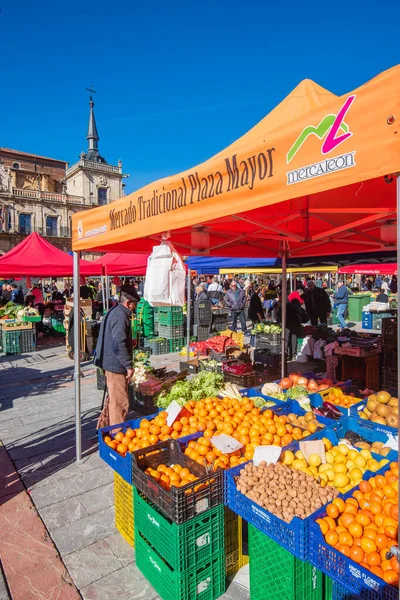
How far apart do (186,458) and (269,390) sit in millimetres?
1951

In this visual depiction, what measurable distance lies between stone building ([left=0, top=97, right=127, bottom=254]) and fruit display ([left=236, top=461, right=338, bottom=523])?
1864 inches

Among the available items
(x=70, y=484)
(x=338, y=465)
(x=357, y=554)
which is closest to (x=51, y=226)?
(x=70, y=484)

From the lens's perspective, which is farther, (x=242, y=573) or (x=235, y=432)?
(x=235, y=432)

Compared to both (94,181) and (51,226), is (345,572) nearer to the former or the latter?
(51,226)

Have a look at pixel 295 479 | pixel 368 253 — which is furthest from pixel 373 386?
pixel 295 479

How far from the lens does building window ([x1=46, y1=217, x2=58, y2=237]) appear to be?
168 feet

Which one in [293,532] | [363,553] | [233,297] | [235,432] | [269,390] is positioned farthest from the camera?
[233,297]

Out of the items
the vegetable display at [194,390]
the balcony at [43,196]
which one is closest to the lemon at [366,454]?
the vegetable display at [194,390]

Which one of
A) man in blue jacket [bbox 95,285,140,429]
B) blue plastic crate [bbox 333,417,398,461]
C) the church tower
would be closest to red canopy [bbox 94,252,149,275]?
man in blue jacket [bbox 95,285,140,429]

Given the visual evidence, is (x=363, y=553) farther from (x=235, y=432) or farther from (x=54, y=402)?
(x=54, y=402)

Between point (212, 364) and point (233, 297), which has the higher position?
point (233, 297)

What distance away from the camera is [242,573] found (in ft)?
8.85

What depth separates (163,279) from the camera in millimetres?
3088

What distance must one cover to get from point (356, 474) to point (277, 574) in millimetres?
798
